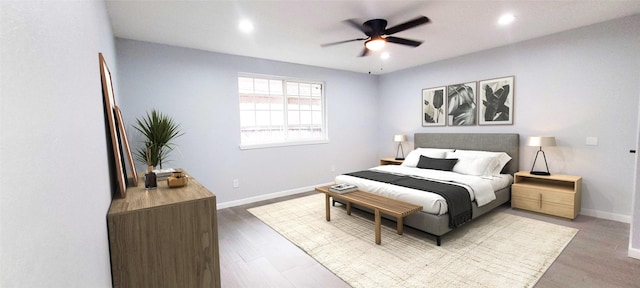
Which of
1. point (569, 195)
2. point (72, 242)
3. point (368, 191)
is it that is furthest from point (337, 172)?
point (72, 242)

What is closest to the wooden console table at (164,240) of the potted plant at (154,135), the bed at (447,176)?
the potted plant at (154,135)

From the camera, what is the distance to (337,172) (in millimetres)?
5891

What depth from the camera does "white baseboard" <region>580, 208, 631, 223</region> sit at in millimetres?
3404

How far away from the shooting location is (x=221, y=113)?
435 cm

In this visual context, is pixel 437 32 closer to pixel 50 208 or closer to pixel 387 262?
pixel 387 262

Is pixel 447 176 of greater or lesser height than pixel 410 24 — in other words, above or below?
below

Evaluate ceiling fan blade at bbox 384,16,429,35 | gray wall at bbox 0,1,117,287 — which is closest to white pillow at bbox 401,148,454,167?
ceiling fan blade at bbox 384,16,429,35

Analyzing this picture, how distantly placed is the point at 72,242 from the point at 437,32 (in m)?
3.96

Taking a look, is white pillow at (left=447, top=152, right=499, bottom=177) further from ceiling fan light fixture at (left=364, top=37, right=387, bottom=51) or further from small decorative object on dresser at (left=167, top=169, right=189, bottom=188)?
small decorative object on dresser at (left=167, top=169, right=189, bottom=188)

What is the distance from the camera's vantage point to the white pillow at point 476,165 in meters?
3.99

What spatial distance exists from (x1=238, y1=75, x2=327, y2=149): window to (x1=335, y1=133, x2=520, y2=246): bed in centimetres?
156

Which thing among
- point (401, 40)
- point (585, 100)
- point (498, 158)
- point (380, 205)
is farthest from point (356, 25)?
point (585, 100)

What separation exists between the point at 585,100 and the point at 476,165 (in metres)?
1.57

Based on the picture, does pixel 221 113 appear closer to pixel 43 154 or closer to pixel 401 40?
pixel 401 40
